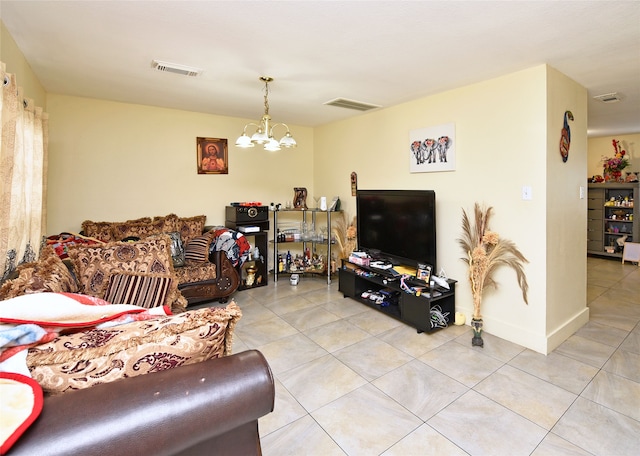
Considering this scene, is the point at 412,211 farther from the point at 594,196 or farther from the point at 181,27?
the point at 594,196

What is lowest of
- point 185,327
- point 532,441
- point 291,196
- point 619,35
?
point 532,441

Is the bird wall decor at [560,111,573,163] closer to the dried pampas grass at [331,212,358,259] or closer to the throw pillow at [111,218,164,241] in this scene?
the dried pampas grass at [331,212,358,259]

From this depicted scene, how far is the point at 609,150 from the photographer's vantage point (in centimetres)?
637

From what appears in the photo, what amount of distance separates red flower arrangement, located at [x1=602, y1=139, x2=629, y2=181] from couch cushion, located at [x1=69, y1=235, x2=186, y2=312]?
7461mm

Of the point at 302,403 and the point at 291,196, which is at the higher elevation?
the point at 291,196

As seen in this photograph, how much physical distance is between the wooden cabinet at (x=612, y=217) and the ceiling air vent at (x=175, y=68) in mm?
7070

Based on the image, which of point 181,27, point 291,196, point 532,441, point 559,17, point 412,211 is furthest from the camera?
point 291,196

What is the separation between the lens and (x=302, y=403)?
A: 207 centimetres

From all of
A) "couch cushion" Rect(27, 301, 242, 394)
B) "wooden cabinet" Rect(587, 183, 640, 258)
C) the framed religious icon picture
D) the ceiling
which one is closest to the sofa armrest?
"couch cushion" Rect(27, 301, 242, 394)

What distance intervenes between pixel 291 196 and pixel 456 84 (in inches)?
116

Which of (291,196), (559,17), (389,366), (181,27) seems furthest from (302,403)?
(291,196)

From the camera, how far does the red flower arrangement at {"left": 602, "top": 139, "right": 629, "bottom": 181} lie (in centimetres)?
591

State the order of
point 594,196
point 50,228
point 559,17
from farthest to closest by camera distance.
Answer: point 594,196 → point 50,228 → point 559,17

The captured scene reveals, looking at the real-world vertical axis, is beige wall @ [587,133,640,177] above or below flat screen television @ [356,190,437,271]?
above
